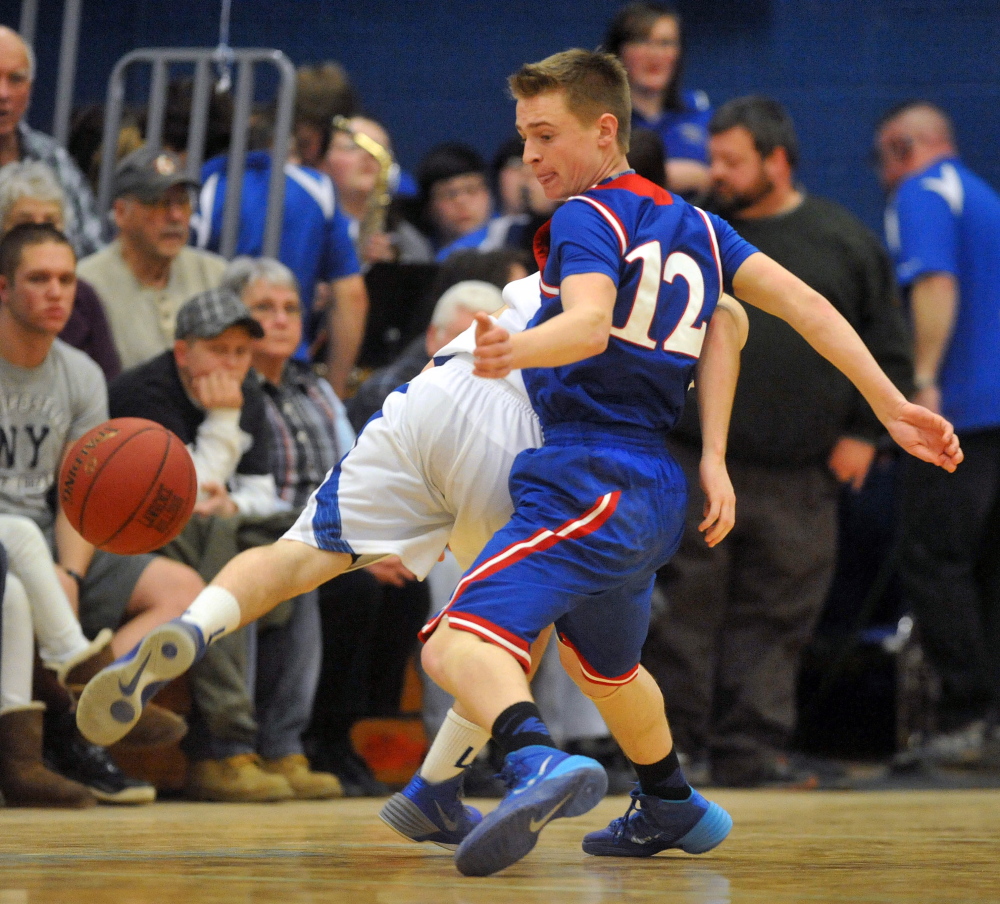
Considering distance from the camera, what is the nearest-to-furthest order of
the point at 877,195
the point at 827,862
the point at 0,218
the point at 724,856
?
the point at 827,862, the point at 724,856, the point at 0,218, the point at 877,195

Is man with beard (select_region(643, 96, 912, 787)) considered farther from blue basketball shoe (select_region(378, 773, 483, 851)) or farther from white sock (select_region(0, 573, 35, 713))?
blue basketball shoe (select_region(378, 773, 483, 851))

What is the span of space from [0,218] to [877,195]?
17.5 feet

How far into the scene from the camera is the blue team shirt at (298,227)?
6.09m

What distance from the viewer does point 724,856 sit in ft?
10.3

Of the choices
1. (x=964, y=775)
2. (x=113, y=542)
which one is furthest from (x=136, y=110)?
(x=964, y=775)

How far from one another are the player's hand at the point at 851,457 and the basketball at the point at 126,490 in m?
2.79

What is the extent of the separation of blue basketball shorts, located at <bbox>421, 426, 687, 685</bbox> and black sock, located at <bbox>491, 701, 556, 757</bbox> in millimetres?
96

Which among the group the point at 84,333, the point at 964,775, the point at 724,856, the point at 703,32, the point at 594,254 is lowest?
the point at 964,775

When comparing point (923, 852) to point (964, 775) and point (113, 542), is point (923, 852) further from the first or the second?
point (964, 775)

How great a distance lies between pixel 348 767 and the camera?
16.6 ft

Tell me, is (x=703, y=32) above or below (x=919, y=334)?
above

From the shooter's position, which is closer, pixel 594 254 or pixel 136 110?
pixel 594 254

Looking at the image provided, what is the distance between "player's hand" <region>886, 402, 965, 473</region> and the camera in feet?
9.40

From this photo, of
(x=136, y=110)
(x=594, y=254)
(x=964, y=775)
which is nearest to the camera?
(x=594, y=254)
